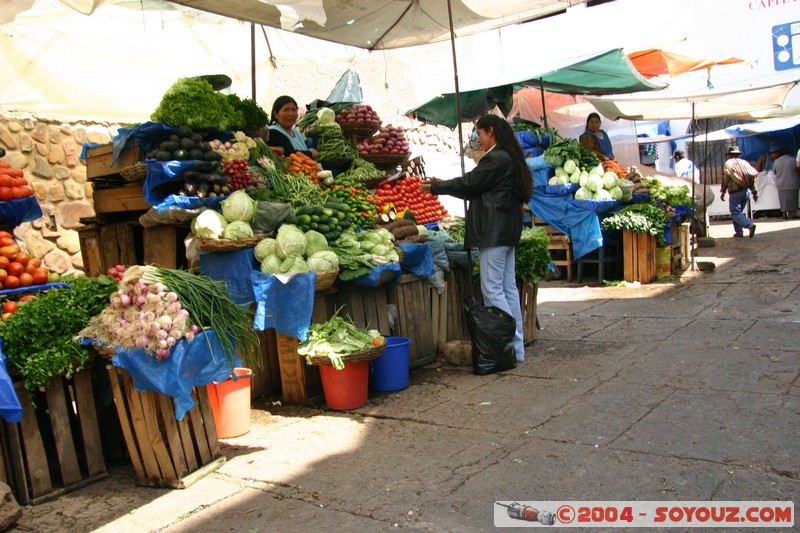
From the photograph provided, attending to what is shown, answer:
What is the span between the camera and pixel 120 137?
5.65 meters

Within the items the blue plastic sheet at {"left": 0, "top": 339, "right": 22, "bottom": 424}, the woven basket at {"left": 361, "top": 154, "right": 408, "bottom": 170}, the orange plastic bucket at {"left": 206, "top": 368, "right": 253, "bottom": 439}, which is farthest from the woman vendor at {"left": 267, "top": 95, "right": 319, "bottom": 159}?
the blue plastic sheet at {"left": 0, "top": 339, "right": 22, "bottom": 424}

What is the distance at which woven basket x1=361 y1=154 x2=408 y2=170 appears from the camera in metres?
7.49

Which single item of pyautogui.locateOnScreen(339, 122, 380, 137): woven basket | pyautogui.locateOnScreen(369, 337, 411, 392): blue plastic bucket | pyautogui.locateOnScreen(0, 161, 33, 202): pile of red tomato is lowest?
pyautogui.locateOnScreen(369, 337, 411, 392): blue plastic bucket

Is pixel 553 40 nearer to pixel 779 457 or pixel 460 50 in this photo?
pixel 460 50

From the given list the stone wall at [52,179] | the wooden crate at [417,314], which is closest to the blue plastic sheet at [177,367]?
the wooden crate at [417,314]

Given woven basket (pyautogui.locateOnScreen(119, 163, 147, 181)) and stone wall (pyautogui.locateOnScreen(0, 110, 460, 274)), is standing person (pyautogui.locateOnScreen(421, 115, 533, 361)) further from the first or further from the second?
stone wall (pyautogui.locateOnScreen(0, 110, 460, 274))

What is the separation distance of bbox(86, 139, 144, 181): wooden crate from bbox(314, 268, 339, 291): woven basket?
5.93 ft

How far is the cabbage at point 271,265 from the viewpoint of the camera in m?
5.27

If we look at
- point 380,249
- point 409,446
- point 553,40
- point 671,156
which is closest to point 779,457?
point 409,446

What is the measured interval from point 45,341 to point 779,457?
4377 millimetres

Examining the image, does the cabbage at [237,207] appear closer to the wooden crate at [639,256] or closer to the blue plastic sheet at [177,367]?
the blue plastic sheet at [177,367]

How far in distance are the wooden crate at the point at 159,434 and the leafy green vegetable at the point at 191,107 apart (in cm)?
226

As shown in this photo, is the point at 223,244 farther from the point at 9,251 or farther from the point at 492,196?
the point at 492,196

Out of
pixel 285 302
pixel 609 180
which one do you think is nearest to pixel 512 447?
pixel 285 302
